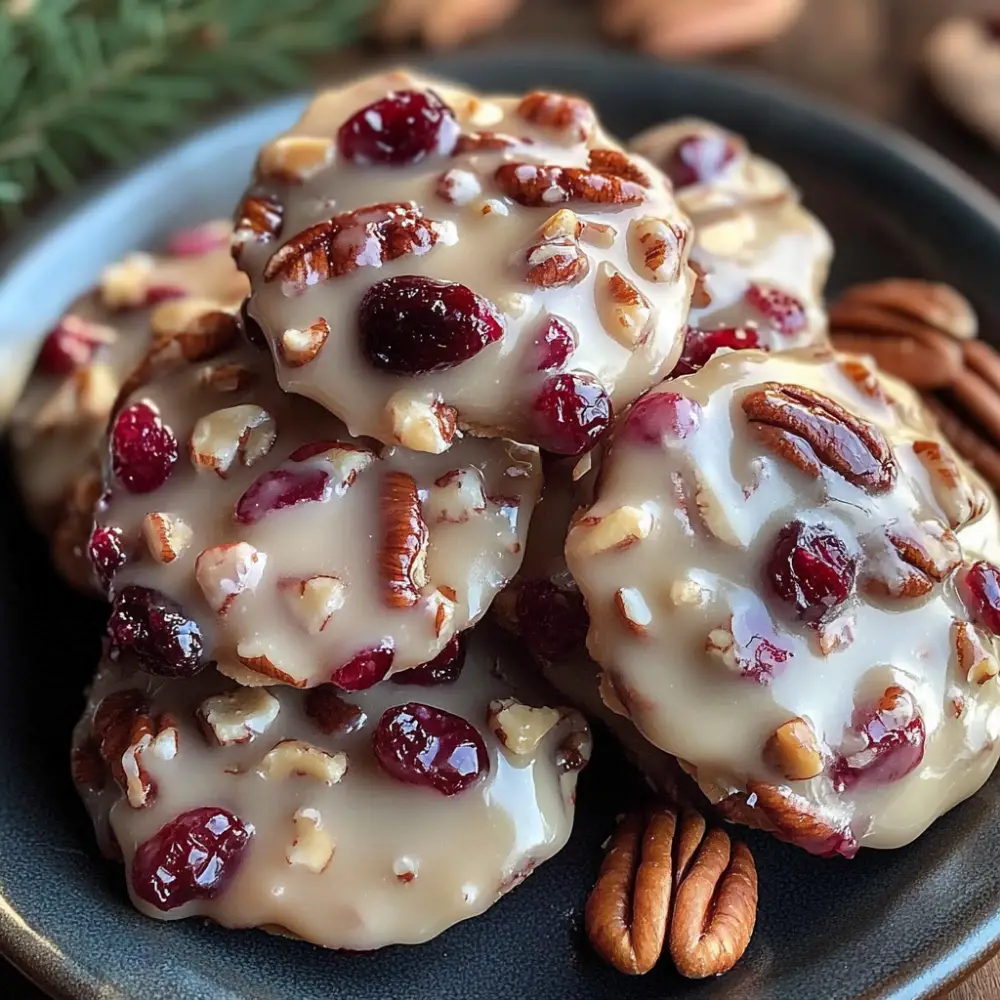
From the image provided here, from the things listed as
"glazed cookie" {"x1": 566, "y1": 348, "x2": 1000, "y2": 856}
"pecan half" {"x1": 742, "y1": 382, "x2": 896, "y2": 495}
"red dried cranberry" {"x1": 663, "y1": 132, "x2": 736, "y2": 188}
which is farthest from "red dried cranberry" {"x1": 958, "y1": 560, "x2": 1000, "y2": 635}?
"red dried cranberry" {"x1": 663, "y1": 132, "x2": 736, "y2": 188}

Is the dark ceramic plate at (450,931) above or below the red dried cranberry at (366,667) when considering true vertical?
below

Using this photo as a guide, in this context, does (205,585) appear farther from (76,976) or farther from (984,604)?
(984,604)

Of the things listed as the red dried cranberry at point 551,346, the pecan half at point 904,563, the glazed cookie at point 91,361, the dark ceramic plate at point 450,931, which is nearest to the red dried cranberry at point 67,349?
the glazed cookie at point 91,361

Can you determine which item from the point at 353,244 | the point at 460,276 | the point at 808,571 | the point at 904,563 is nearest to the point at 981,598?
the point at 904,563

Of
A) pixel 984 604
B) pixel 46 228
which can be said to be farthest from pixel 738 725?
pixel 46 228

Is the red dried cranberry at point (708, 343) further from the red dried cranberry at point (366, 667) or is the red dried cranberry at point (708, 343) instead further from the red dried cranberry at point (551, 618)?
the red dried cranberry at point (366, 667)

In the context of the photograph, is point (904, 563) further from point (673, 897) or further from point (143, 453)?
point (143, 453)

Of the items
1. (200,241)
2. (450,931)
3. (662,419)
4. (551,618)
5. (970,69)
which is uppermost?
(662,419)
